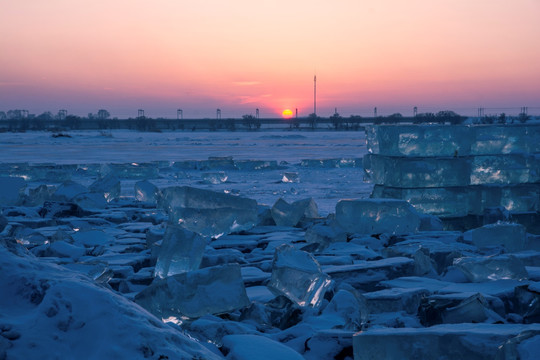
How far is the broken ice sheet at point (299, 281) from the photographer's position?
2.19m

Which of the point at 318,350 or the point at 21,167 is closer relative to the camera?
the point at 318,350

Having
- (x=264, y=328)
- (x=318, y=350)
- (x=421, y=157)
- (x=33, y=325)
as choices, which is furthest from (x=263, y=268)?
(x=421, y=157)

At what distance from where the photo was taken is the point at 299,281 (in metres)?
2.26

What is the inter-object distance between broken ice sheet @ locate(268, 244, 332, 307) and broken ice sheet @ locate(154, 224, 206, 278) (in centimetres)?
45

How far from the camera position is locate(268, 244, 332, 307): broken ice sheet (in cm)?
219

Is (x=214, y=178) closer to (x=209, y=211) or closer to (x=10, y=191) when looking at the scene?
(x=10, y=191)

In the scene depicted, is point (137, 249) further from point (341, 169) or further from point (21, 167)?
point (341, 169)

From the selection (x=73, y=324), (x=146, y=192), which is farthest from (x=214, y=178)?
(x=73, y=324)

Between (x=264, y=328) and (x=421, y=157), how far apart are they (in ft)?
9.65

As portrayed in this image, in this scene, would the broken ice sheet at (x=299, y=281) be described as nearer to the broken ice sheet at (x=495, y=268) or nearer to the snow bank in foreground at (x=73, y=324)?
the broken ice sheet at (x=495, y=268)

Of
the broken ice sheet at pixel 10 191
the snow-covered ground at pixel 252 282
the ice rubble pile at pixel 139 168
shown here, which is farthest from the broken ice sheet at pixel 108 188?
the ice rubble pile at pixel 139 168

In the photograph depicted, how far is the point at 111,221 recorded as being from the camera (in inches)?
176

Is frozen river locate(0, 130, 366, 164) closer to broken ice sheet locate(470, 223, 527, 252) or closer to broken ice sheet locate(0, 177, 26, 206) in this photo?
broken ice sheet locate(0, 177, 26, 206)

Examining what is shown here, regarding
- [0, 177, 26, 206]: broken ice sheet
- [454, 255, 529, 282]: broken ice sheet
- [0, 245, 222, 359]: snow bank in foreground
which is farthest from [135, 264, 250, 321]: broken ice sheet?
[0, 177, 26, 206]: broken ice sheet
